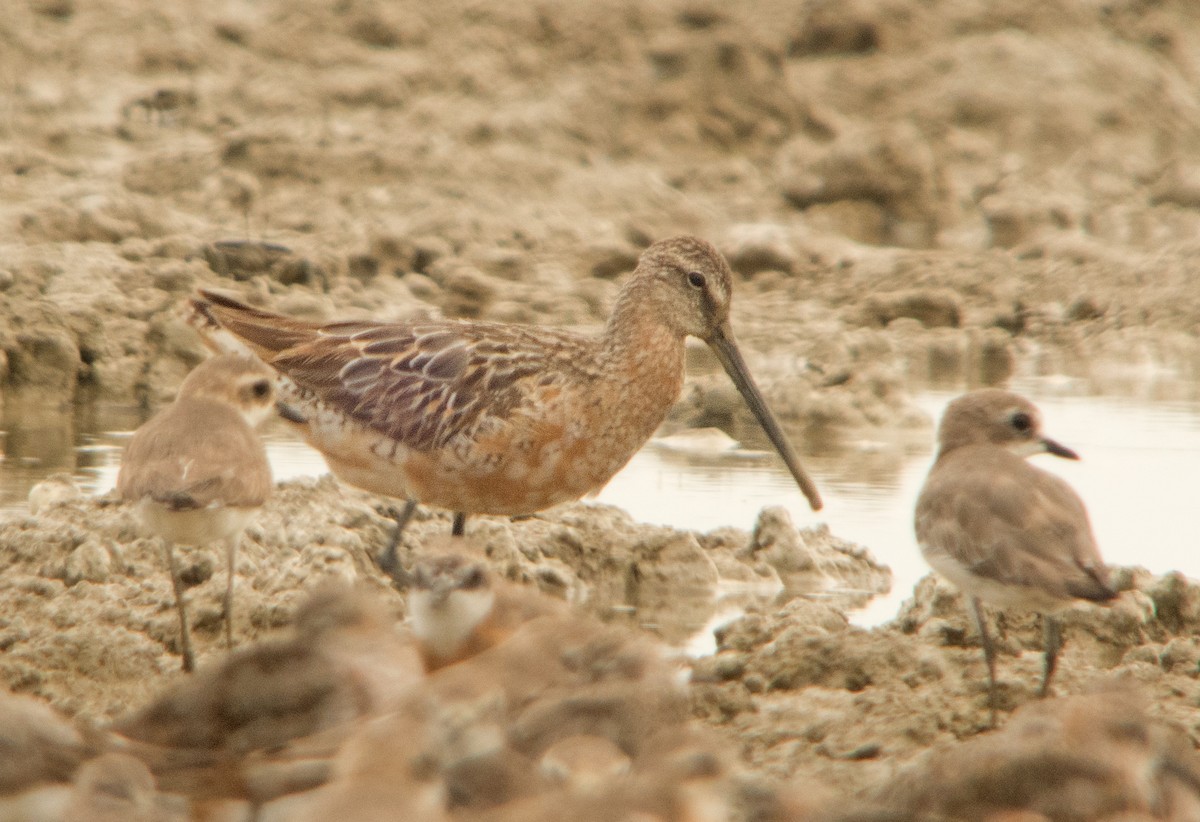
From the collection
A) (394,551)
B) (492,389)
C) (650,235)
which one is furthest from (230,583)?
(650,235)

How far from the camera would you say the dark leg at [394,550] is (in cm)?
680

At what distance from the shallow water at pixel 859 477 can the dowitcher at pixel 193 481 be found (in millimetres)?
1568

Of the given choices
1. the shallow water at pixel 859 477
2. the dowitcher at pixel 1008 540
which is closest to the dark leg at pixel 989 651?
the dowitcher at pixel 1008 540

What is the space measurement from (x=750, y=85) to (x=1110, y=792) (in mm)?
13025

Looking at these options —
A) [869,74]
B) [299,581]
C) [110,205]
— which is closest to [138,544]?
[299,581]

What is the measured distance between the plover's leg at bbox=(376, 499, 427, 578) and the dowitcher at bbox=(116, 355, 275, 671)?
0.58 m

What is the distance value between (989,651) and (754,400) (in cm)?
291

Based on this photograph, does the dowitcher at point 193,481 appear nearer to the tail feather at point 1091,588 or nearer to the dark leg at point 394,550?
the dark leg at point 394,550

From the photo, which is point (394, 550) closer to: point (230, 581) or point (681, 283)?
point (230, 581)

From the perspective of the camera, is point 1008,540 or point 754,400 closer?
point 1008,540

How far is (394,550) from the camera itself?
22.6 ft

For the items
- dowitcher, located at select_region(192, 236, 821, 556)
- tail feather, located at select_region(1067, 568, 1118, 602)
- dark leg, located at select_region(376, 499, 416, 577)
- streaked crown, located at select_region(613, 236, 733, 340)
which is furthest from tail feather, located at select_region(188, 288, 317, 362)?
tail feather, located at select_region(1067, 568, 1118, 602)

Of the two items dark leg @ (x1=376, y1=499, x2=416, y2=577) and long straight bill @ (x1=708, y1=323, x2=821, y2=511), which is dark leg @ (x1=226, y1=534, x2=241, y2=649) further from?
→ long straight bill @ (x1=708, y1=323, x2=821, y2=511)

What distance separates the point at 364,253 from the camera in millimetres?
12422
